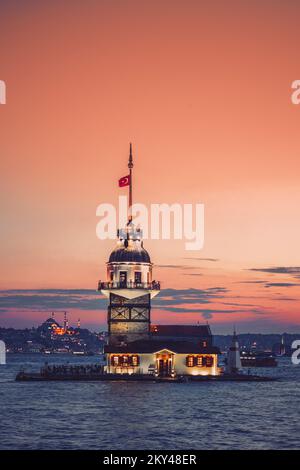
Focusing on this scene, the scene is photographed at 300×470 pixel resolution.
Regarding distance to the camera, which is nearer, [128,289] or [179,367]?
[179,367]

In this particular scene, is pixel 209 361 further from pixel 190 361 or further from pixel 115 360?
pixel 115 360

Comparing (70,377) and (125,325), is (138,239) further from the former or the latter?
(70,377)

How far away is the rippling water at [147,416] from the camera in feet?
216

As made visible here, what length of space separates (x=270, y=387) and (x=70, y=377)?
87.4 ft

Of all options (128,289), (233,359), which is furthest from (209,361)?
(128,289)

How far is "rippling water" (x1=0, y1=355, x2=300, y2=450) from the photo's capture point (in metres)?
65.8

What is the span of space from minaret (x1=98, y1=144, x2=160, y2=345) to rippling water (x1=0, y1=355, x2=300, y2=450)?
8.03 m

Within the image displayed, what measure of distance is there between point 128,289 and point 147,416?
4043 centimetres

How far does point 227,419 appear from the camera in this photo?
265 feet

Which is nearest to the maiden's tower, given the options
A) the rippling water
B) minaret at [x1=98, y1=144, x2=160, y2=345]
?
minaret at [x1=98, y1=144, x2=160, y2=345]

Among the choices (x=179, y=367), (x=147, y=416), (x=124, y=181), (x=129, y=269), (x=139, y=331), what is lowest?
(x=147, y=416)

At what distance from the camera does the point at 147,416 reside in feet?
263

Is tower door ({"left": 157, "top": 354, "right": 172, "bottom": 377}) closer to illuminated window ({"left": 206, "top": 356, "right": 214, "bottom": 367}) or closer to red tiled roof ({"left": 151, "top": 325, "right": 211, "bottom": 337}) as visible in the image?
illuminated window ({"left": 206, "top": 356, "right": 214, "bottom": 367})
